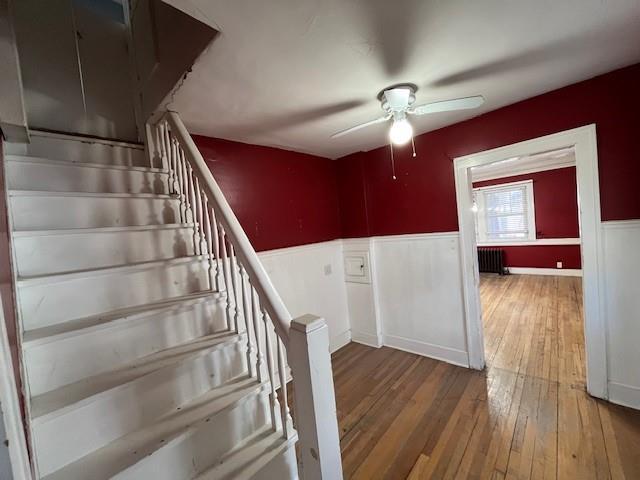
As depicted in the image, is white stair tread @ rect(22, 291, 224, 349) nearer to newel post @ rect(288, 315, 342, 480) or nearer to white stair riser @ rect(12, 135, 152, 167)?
newel post @ rect(288, 315, 342, 480)

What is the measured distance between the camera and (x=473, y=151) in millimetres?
2453

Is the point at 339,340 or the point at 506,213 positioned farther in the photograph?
the point at 506,213

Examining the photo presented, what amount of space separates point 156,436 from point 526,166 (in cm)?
709

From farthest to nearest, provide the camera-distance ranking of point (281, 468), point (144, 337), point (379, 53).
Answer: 1. point (379, 53)
2. point (144, 337)
3. point (281, 468)

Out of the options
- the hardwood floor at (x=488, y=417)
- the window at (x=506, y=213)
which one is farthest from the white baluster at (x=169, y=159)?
the window at (x=506, y=213)

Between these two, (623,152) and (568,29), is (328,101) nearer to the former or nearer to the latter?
(568,29)

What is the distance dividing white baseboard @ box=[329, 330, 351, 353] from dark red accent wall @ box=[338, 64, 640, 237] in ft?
4.16

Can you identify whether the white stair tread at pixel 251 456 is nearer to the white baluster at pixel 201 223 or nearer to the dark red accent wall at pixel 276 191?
the white baluster at pixel 201 223

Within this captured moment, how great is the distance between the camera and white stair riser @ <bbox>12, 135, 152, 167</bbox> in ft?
5.44

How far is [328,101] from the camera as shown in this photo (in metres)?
1.87

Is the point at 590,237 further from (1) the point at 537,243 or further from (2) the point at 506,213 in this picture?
(2) the point at 506,213

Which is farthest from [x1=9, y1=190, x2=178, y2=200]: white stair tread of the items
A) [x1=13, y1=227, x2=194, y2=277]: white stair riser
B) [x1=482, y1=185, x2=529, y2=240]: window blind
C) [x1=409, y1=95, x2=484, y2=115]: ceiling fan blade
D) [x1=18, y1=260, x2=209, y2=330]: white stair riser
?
[x1=482, y1=185, x2=529, y2=240]: window blind

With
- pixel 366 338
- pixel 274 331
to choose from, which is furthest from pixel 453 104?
pixel 366 338

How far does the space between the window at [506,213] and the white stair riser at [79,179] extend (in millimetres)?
6042
